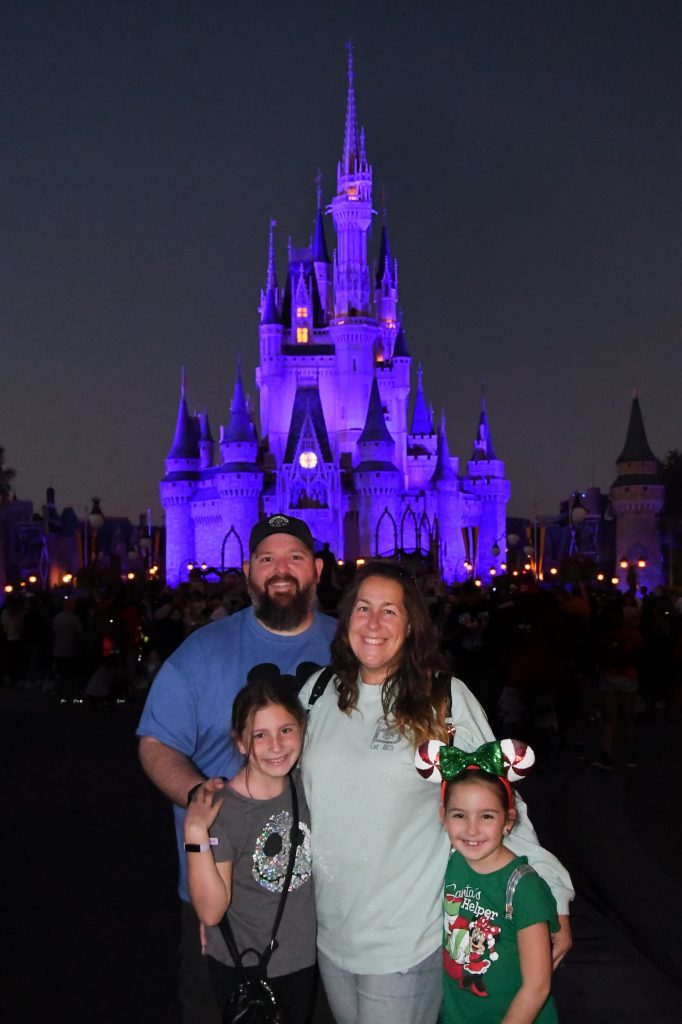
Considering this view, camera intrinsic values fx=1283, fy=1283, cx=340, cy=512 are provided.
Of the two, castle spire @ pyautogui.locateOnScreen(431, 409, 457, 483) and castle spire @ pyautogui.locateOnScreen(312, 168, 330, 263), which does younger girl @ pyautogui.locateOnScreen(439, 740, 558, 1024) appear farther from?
castle spire @ pyautogui.locateOnScreen(312, 168, 330, 263)

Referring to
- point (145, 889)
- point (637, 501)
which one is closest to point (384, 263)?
point (637, 501)

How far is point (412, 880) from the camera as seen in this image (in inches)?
126

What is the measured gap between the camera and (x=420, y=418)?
76.9m

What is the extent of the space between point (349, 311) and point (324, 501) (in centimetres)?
1314

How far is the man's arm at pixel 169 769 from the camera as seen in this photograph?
136 inches

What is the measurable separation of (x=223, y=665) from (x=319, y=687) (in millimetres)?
422

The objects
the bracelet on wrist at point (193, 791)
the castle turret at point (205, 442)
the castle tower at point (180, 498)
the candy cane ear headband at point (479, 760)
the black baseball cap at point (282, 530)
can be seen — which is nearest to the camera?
the candy cane ear headband at point (479, 760)

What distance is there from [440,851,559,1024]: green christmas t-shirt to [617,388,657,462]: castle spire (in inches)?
2327

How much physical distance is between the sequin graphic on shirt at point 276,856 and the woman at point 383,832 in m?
0.04

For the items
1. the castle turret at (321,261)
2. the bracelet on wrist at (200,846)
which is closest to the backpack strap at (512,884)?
the bracelet on wrist at (200,846)

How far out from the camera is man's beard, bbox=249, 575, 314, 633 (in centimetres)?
382

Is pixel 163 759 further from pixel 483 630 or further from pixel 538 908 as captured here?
pixel 483 630

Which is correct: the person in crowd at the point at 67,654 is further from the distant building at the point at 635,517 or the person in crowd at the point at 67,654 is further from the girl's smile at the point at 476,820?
the distant building at the point at 635,517

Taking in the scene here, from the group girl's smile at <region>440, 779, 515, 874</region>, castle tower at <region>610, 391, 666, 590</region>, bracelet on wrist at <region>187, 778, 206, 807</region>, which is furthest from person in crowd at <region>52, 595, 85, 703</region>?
castle tower at <region>610, 391, 666, 590</region>
